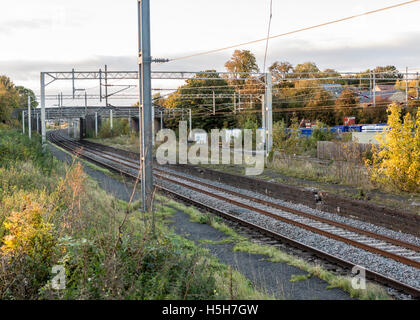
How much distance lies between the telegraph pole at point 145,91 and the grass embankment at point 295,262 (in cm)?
206

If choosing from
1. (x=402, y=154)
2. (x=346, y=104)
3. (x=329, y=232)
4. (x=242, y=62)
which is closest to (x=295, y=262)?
(x=329, y=232)

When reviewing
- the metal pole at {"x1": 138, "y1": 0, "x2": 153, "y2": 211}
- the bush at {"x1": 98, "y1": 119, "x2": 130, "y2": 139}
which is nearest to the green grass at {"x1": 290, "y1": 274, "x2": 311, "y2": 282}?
the metal pole at {"x1": 138, "y1": 0, "x2": 153, "y2": 211}

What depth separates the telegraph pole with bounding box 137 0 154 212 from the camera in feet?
37.0

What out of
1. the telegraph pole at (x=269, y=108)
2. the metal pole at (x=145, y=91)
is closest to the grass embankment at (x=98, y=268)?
the metal pole at (x=145, y=91)

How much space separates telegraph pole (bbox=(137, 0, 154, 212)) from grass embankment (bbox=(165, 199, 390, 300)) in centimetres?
206

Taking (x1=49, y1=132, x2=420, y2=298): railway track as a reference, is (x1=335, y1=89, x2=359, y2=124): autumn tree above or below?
above

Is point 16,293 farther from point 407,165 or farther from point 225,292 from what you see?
point 407,165

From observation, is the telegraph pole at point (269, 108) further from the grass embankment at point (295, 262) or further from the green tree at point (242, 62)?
the green tree at point (242, 62)

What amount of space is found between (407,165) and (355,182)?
2637mm

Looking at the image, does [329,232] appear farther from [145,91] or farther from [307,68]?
[307,68]

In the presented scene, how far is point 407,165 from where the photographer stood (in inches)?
566

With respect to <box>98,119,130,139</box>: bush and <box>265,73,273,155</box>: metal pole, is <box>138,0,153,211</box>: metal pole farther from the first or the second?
<box>98,119,130,139</box>: bush
